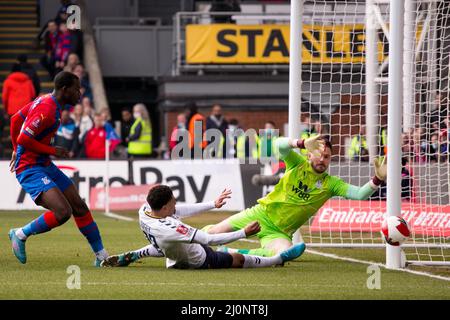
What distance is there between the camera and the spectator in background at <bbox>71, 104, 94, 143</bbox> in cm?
2598

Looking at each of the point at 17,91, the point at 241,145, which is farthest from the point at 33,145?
the point at 17,91

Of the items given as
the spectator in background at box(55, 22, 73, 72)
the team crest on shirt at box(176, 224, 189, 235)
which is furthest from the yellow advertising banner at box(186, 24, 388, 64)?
the team crest on shirt at box(176, 224, 189, 235)

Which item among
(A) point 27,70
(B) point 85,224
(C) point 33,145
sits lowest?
(B) point 85,224

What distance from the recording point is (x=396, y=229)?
38.5 feet

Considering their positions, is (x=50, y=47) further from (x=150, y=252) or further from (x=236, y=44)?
(x=150, y=252)

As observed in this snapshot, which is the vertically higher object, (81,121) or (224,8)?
(224,8)

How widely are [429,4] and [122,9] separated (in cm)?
2102

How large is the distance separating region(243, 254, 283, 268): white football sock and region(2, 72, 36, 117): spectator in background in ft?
50.4

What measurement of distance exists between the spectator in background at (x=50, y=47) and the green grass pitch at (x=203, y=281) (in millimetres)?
15379

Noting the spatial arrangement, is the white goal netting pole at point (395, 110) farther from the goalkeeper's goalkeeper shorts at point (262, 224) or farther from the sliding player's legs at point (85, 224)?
the sliding player's legs at point (85, 224)

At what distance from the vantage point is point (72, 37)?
29453mm

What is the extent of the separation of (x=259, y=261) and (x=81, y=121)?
47.3ft

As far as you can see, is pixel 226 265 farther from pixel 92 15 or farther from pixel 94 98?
pixel 92 15
